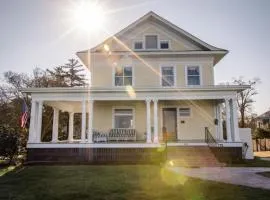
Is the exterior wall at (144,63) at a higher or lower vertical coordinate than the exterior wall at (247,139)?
higher

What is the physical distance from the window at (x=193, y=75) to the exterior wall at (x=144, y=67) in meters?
0.27

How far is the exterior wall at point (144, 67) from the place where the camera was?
16844 millimetres

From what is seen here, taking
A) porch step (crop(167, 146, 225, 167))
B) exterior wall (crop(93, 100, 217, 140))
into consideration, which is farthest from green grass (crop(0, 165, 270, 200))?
exterior wall (crop(93, 100, 217, 140))

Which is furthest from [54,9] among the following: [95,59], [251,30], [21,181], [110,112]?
[251,30]

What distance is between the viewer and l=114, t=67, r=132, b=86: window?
1694 centimetres

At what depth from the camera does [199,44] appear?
56.9 ft

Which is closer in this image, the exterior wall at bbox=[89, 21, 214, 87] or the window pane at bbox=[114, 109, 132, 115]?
the window pane at bbox=[114, 109, 132, 115]

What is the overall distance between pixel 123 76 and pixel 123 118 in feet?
9.35

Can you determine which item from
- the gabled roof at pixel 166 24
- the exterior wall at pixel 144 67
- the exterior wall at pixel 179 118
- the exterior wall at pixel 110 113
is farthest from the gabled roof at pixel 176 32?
the exterior wall at pixel 110 113

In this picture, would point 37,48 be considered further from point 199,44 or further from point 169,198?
point 169,198

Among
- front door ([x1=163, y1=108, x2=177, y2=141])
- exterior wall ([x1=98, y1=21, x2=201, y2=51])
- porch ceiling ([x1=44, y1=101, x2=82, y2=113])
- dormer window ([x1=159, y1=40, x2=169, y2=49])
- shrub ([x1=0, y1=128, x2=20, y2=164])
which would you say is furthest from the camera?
dormer window ([x1=159, y1=40, x2=169, y2=49])

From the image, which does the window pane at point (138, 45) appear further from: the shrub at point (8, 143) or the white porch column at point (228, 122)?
the shrub at point (8, 143)

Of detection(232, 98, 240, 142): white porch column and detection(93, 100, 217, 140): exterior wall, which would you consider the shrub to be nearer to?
detection(93, 100, 217, 140): exterior wall

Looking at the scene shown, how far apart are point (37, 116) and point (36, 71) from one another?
18943 millimetres
